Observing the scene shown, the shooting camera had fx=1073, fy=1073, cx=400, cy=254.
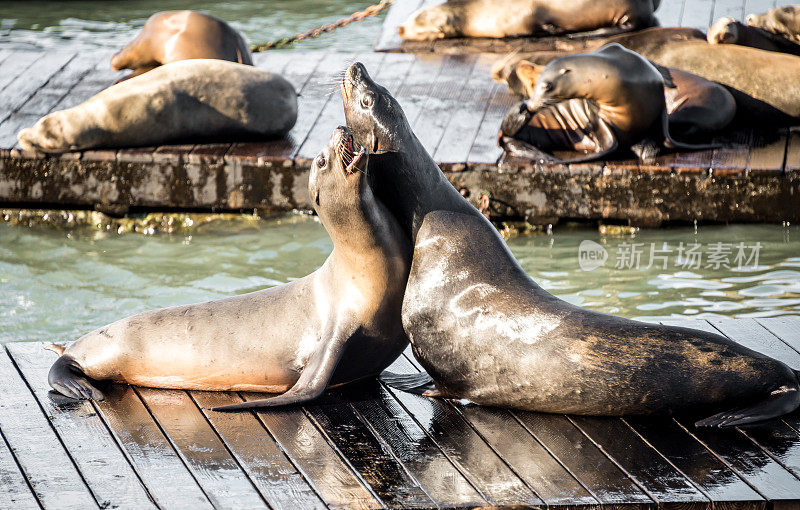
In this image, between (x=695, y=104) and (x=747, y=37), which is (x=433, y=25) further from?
(x=695, y=104)

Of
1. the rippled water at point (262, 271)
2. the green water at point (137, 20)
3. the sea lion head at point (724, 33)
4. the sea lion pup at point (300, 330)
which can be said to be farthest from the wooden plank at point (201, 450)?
the green water at point (137, 20)

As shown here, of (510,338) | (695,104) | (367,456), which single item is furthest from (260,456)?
(695,104)

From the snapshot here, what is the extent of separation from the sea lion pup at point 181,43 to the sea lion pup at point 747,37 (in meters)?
3.29

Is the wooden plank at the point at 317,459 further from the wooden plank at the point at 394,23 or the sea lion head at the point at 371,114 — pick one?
the wooden plank at the point at 394,23

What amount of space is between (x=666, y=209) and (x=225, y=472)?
4.01m

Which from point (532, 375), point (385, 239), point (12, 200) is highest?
point (385, 239)

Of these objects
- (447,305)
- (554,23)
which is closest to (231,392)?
(447,305)

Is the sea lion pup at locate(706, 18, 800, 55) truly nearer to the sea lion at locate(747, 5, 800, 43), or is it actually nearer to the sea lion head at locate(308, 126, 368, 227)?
the sea lion at locate(747, 5, 800, 43)

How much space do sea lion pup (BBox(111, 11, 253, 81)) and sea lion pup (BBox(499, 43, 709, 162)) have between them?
7.12 ft

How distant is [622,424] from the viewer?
344 cm

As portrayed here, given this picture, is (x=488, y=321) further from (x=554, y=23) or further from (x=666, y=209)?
(x=554, y=23)

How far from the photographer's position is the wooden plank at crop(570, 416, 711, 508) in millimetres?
3014

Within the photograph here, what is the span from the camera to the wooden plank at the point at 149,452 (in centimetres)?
305

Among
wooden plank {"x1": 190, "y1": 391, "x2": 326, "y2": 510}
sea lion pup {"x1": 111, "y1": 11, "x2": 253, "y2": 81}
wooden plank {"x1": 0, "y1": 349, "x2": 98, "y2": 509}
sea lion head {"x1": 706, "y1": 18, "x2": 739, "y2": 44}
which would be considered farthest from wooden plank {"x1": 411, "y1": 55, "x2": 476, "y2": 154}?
wooden plank {"x1": 0, "y1": 349, "x2": 98, "y2": 509}
